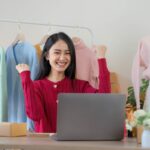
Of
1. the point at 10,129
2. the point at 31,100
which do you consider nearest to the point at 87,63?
the point at 31,100

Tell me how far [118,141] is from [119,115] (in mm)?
100

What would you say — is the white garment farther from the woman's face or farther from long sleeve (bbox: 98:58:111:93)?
the woman's face

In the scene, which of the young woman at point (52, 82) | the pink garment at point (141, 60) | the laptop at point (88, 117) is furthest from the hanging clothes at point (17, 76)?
the laptop at point (88, 117)

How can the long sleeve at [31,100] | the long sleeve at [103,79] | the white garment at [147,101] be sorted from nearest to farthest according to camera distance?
the long sleeve at [31,100]
the long sleeve at [103,79]
the white garment at [147,101]

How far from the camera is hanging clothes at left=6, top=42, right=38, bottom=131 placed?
2.30 m

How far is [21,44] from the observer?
242 centimetres

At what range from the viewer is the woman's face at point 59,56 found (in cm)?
211

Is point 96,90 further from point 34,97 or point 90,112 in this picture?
point 90,112

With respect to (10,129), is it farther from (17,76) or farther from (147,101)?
(147,101)

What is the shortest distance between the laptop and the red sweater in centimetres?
69

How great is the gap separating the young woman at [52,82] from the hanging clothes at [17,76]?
16 centimetres

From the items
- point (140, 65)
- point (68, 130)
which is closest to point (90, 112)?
point (68, 130)

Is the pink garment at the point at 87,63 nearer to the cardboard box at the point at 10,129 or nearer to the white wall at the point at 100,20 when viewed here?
the white wall at the point at 100,20

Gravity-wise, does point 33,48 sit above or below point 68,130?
above
